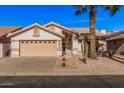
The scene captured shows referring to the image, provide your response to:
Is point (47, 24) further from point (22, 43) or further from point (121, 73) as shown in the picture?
point (121, 73)

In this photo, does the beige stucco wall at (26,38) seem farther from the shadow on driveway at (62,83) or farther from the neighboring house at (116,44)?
the shadow on driveway at (62,83)

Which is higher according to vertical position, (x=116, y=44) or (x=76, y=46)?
(x=116, y=44)

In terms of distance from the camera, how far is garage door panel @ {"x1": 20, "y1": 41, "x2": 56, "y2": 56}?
93.8 ft

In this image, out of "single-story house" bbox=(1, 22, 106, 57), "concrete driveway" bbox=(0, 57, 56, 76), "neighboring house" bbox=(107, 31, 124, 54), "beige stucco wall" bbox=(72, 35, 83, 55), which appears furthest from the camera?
"beige stucco wall" bbox=(72, 35, 83, 55)

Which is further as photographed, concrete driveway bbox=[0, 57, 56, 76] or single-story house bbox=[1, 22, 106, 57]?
single-story house bbox=[1, 22, 106, 57]

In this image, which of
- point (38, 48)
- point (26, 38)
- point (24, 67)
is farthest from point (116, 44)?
point (24, 67)

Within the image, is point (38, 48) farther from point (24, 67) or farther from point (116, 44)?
point (24, 67)

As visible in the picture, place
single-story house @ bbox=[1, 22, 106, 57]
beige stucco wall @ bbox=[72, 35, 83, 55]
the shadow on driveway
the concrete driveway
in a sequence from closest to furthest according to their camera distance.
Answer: the shadow on driveway < the concrete driveway < single-story house @ bbox=[1, 22, 106, 57] < beige stucco wall @ bbox=[72, 35, 83, 55]

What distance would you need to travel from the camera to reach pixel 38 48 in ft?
94.1

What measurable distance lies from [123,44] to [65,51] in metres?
8.86

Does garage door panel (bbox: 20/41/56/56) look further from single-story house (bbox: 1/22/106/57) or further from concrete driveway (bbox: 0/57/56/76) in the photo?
concrete driveway (bbox: 0/57/56/76)

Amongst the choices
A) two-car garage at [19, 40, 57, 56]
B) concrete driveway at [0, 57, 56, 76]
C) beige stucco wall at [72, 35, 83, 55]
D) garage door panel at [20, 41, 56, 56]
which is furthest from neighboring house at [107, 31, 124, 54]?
concrete driveway at [0, 57, 56, 76]

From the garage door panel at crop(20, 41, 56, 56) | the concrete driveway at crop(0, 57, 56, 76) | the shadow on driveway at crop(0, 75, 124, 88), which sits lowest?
the shadow on driveway at crop(0, 75, 124, 88)

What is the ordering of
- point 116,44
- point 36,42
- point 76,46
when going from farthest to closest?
point 76,46
point 116,44
point 36,42
